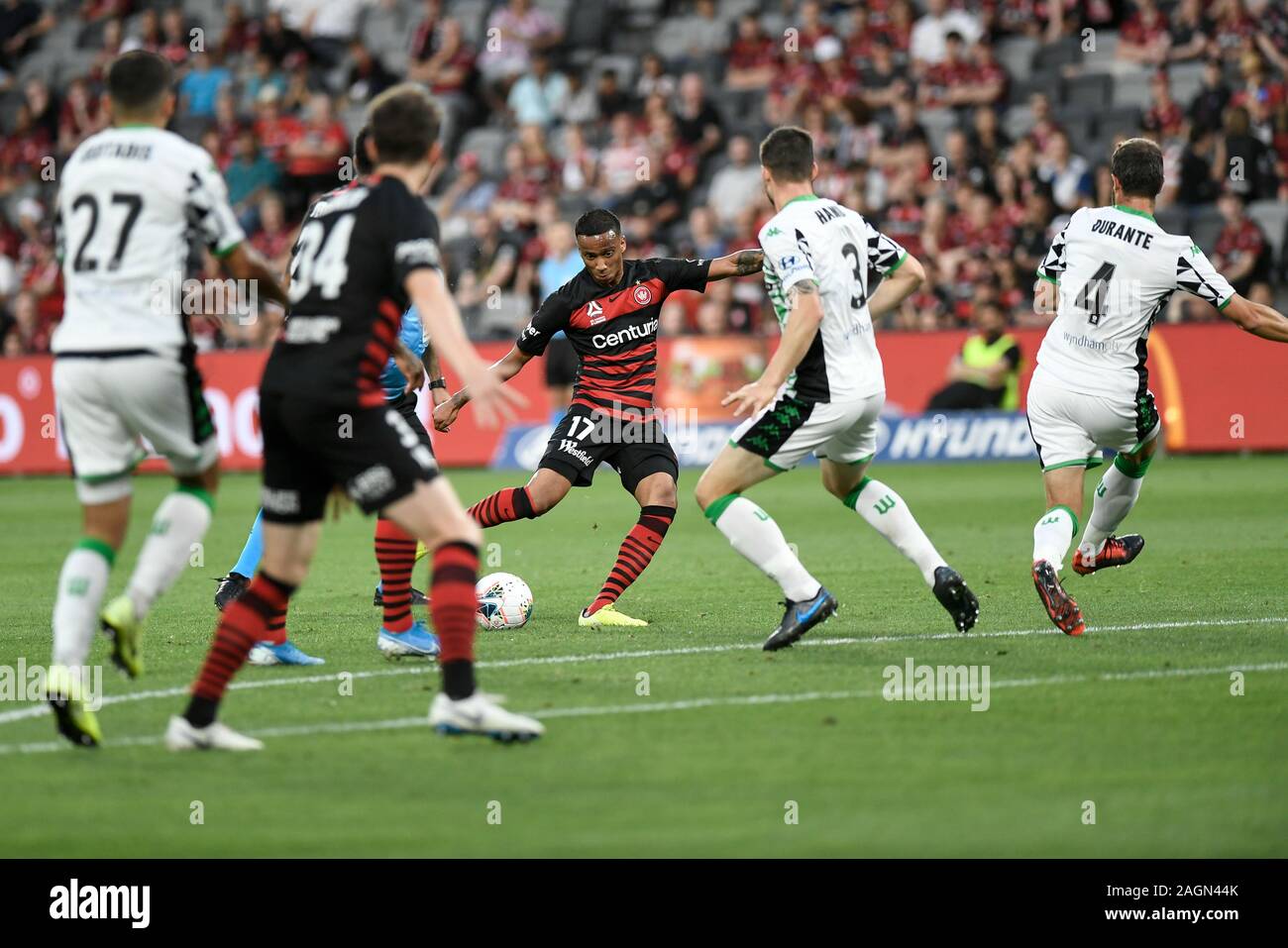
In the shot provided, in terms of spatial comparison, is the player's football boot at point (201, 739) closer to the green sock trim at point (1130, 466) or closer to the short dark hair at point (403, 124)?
the short dark hair at point (403, 124)

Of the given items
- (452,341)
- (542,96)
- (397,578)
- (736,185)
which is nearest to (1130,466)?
(397,578)

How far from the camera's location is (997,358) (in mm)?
19062

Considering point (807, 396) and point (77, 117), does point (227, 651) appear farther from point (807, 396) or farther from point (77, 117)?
point (77, 117)

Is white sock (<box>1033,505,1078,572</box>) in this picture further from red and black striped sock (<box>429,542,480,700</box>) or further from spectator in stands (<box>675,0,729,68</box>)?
spectator in stands (<box>675,0,729,68</box>)

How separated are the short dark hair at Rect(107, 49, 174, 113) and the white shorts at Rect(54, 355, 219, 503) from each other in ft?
3.07

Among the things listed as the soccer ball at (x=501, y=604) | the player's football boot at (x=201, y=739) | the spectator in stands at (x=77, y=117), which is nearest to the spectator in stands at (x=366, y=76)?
the spectator in stands at (x=77, y=117)

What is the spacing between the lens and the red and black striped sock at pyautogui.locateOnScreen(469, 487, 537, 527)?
962 centimetres

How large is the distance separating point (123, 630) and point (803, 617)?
10.4ft

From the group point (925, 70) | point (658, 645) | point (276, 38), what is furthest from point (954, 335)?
point (276, 38)

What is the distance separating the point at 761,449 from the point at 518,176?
57.9 ft

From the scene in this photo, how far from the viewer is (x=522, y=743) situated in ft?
19.5

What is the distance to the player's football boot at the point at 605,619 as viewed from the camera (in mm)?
9117

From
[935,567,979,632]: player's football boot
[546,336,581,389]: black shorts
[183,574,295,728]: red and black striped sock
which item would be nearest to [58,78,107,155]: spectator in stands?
[546,336,581,389]: black shorts

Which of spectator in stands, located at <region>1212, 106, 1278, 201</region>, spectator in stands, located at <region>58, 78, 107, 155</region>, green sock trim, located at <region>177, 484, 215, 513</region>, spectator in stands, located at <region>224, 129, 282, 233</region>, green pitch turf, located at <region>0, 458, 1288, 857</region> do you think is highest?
spectator in stands, located at <region>58, 78, 107, 155</region>
